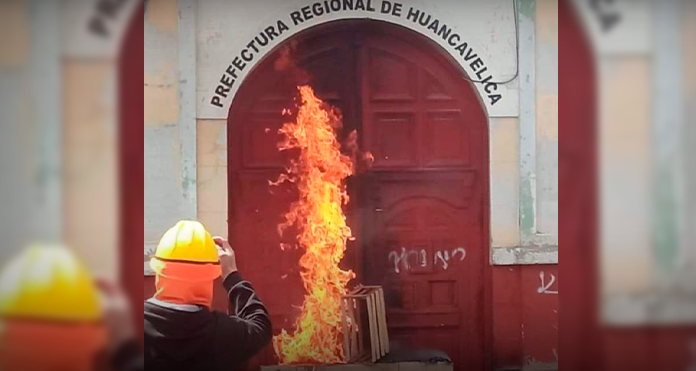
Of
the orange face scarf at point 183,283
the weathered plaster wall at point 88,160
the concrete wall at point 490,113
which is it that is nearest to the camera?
the weathered plaster wall at point 88,160

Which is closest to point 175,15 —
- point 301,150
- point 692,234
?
point 301,150

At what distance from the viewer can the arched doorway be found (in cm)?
468

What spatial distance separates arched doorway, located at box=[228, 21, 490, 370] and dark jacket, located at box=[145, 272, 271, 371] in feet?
2.04

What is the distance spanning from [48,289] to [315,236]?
1.66m

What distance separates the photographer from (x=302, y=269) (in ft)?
15.3

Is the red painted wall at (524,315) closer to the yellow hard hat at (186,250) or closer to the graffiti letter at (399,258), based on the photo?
the graffiti letter at (399,258)

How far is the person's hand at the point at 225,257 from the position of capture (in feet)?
14.6

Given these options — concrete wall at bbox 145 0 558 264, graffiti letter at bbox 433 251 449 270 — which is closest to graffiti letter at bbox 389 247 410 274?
graffiti letter at bbox 433 251 449 270

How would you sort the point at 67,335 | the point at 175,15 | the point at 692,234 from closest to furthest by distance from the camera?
the point at 67,335
the point at 692,234
the point at 175,15

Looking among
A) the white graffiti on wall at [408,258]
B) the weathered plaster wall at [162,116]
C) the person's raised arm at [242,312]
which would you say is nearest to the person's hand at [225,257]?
the person's raised arm at [242,312]

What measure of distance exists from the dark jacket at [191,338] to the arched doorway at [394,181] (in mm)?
622

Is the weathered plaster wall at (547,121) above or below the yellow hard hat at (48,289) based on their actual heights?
above

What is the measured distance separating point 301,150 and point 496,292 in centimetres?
143

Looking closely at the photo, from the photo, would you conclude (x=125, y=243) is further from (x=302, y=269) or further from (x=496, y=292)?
(x=496, y=292)
